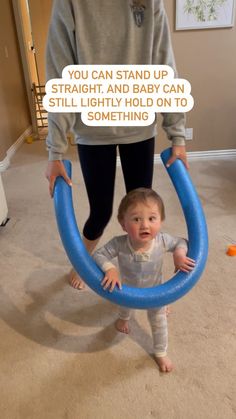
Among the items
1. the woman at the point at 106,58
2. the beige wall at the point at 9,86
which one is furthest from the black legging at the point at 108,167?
the beige wall at the point at 9,86

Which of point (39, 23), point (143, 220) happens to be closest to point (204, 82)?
point (143, 220)

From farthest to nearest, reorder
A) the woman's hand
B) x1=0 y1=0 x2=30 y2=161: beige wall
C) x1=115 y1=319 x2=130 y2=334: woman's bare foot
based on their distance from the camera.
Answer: x1=0 y1=0 x2=30 y2=161: beige wall → x1=115 y1=319 x2=130 y2=334: woman's bare foot → the woman's hand

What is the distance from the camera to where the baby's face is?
3.21ft

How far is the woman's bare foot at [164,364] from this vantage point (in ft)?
3.71

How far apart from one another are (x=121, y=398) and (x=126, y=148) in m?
0.82

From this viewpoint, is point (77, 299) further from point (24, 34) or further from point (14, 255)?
point (24, 34)

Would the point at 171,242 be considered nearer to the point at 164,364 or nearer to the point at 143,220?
the point at 143,220

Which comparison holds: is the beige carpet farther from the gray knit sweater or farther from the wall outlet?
the wall outlet

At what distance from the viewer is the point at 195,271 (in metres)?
0.96

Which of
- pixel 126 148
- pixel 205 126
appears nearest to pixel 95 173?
pixel 126 148

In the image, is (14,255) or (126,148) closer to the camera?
(126,148)

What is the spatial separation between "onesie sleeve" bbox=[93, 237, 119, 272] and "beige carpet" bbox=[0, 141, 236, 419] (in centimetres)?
40

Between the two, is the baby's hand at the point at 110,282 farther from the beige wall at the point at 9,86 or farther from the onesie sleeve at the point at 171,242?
the beige wall at the point at 9,86

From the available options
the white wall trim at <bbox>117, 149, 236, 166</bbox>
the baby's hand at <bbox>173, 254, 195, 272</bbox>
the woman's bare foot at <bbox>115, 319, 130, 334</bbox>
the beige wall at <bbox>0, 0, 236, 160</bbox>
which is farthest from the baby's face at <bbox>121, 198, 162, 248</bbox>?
the white wall trim at <bbox>117, 149, 236, 166</bbox>
